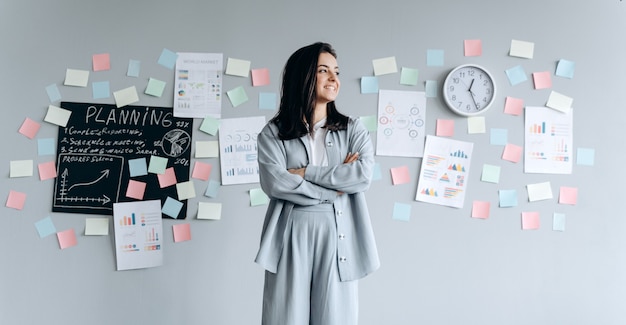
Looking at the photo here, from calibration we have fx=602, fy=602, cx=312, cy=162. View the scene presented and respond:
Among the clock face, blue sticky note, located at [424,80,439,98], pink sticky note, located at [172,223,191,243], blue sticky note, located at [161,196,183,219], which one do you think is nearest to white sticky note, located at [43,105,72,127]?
blue sticky note, located at [161,196,183,219]

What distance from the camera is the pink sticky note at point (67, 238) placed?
283 cm

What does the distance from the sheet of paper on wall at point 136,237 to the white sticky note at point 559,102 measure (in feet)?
6.42

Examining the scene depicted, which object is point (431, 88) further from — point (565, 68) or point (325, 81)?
point (325, 81)

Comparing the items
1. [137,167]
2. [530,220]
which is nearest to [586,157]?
[530,220]

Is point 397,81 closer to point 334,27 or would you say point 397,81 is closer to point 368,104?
point 368,104

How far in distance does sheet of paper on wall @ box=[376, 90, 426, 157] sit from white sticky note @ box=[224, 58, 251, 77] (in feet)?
2.12

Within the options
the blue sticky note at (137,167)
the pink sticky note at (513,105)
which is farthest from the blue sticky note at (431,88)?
the blue sticky note at (137,167)

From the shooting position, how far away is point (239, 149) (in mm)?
2859

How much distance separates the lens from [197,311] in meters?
2.84

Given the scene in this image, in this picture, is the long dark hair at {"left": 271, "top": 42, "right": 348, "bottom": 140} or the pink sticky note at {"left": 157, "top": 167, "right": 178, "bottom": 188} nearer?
the long dark hair at {"left": 271, "top": 42, "right": 348, "bottom": 140}

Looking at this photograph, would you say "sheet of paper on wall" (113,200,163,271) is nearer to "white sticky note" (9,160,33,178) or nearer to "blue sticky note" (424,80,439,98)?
"white sticky note" (9,160,33,178)

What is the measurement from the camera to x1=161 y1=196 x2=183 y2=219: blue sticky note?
2842 millimetres

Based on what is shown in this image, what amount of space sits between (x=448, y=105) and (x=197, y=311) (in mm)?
1536

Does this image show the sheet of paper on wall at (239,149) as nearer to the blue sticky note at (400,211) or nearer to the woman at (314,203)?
the blue sticky note at (400,211)
